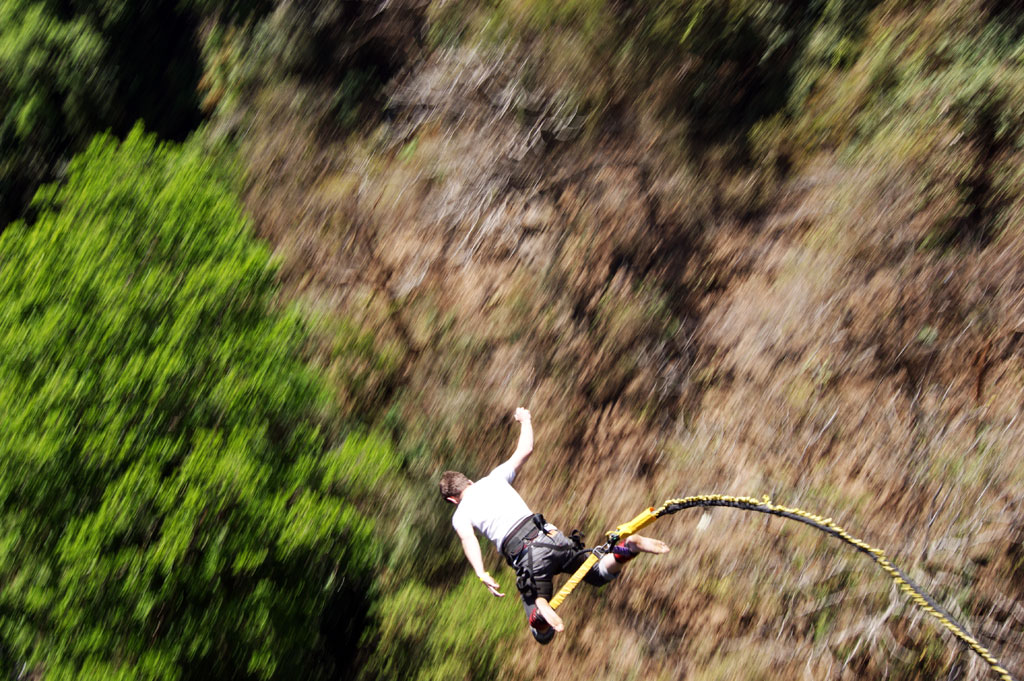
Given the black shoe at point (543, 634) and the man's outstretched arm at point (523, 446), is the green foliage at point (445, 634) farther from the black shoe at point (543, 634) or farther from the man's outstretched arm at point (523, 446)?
the man's outstretched arm at point (523, 446)

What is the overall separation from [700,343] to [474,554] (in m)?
3.22

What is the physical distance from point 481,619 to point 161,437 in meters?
3.24

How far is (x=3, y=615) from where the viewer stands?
18.5ft

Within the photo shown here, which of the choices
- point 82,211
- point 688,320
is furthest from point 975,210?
point 82,211

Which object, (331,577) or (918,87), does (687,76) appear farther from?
(331,577)

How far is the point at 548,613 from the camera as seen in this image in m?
5.44

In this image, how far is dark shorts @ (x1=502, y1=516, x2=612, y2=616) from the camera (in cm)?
562

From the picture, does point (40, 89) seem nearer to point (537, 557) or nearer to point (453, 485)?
point (453, 485)

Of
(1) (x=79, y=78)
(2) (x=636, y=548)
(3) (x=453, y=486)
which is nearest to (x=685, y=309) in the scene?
(2) (x=636, y=548)

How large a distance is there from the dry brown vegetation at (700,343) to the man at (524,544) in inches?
52.7

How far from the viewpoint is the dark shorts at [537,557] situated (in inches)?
221

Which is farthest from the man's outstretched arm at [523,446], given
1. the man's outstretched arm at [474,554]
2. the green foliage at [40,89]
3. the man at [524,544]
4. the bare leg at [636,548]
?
the green foliage at [40,89]

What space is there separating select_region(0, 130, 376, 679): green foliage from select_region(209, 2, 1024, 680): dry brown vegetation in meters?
1.64

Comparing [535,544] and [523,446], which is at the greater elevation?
[523,446]
